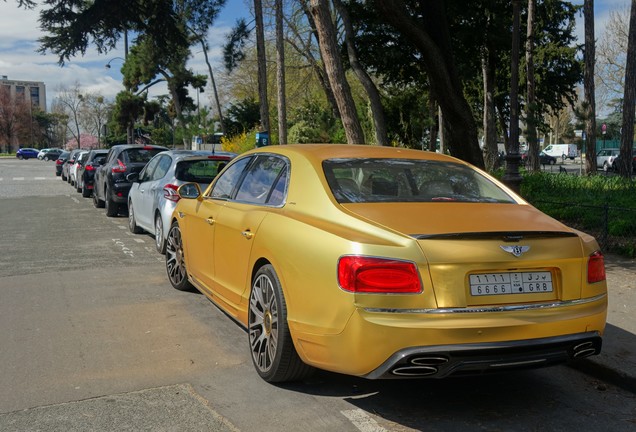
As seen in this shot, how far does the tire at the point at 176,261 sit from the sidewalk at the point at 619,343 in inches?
160

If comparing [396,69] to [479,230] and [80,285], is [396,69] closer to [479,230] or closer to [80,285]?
[80,285]

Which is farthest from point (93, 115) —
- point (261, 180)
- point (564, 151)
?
point (261, 180)

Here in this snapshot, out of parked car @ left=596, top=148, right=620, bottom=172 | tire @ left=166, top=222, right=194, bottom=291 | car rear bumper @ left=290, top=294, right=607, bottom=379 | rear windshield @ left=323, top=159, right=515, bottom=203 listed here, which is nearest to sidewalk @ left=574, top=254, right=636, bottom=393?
car rear bumper @ left=290, top=294, right=607, bottom=379

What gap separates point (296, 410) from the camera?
4078 millimetres

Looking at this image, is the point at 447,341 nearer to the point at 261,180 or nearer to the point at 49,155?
the point at 261,180

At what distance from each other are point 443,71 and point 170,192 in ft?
21.0

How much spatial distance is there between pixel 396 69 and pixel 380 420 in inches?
611

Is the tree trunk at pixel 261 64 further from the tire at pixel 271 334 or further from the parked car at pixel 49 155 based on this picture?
the parked car at pixel 49 155

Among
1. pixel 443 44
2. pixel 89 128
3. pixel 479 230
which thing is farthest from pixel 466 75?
pixel 89 128

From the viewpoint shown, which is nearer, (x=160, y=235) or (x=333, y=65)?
(x=160, y=235)

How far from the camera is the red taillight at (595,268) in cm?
399

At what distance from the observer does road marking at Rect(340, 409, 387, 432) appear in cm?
380

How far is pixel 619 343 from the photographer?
211 inches

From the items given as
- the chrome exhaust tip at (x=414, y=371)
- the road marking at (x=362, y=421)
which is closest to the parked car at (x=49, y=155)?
the road marking at (x=362, y=421)
